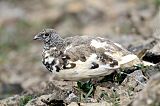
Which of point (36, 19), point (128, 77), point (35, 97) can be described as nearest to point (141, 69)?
point (128, 77)

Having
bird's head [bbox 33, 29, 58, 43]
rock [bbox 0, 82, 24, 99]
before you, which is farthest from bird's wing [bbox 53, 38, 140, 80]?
rock [bbox 0, 82, 24, 99]

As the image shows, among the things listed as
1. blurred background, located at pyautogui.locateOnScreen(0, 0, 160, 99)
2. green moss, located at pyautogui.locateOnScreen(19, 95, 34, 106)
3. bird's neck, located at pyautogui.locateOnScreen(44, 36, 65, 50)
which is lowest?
green moss, located at pyautogui.locateOnScreen(19, 95, 34, 106)

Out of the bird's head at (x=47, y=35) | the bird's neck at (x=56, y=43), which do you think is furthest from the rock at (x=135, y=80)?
the bird's head at (x=47, y=35)

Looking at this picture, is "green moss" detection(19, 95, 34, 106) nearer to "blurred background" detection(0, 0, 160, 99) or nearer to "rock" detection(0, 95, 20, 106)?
"rock" detection(0, 95, 20, 106)

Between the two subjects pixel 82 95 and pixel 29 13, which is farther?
pixel 29 13

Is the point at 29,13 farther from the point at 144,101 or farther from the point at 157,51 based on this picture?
the point at 144,101

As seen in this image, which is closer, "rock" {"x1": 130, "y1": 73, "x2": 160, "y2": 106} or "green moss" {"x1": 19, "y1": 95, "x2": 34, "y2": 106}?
"rock" {"x1": 130, "y1": 73, "x2": 160, "y2": 106}
